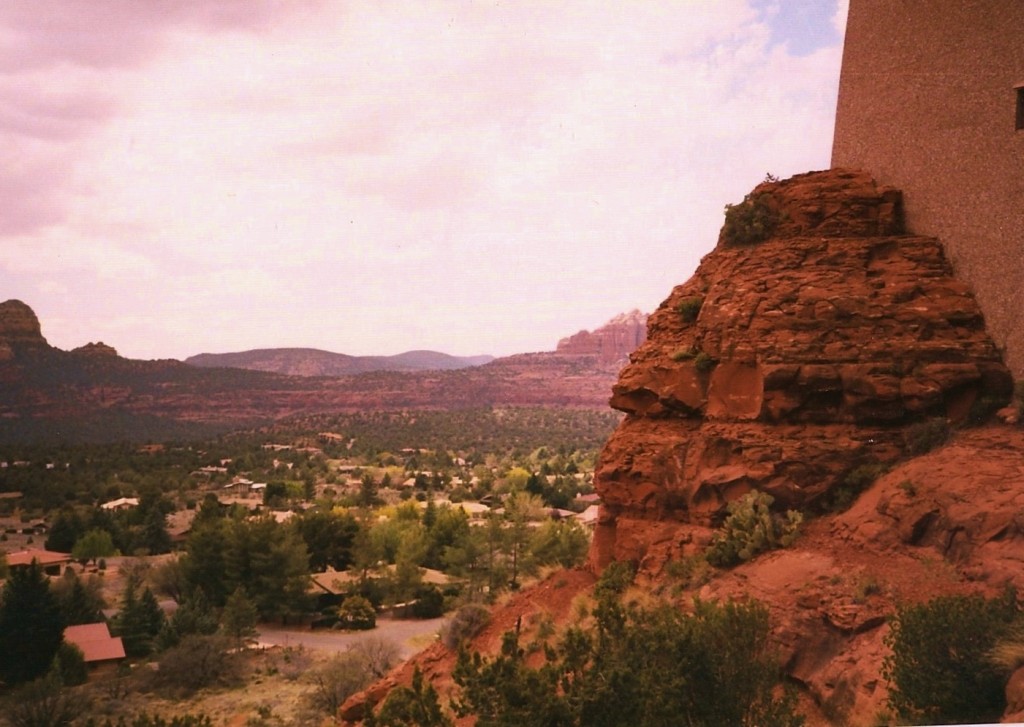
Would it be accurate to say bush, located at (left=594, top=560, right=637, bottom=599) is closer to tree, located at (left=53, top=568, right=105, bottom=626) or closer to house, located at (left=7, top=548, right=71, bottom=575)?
tree, located at (left=53, top=568, right=105, bottom=626)

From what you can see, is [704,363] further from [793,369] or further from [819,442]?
[819,442]

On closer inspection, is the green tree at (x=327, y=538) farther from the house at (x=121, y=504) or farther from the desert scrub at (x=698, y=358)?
the desert scrub at (x=698, y=358)

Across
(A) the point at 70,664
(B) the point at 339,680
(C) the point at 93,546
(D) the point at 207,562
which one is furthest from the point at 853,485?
(D) the point at 207,562

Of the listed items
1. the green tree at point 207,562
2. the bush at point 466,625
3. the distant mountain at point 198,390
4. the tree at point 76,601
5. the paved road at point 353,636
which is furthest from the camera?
the green tree at point 207,562

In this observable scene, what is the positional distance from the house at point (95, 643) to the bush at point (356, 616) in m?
11.7

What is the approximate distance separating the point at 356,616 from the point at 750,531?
20.6m

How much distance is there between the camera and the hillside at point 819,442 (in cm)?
935

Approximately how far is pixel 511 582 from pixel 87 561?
532 inches

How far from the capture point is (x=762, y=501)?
11680mm

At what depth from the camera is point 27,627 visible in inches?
586

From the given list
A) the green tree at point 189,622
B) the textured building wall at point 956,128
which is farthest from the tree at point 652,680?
the green tree at point 189,622

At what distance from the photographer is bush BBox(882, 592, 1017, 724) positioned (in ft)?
23.8

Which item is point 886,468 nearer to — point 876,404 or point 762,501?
point 876,404

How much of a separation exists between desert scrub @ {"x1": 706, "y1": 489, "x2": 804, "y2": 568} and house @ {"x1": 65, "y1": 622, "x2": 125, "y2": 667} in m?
12.7
